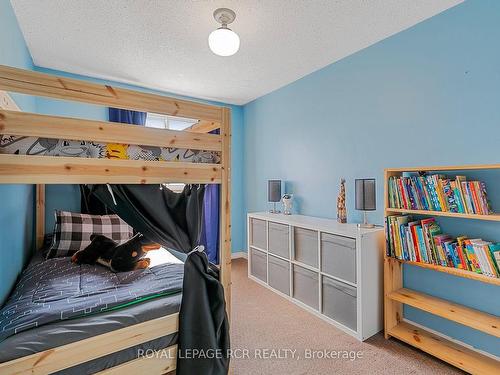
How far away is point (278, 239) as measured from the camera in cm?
298

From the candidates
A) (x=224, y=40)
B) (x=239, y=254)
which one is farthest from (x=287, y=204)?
(x=224, y=40)

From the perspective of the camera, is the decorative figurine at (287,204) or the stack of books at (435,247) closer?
the stack of books at (435,247)

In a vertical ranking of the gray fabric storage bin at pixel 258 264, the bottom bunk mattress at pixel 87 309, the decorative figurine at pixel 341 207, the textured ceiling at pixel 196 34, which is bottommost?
the gray fabric storage bin at pixel 258 264

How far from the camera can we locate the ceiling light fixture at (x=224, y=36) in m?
1.91

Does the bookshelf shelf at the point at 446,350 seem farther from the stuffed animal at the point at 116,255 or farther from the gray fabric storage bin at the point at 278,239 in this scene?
the stuffed animal at the point at 116,255

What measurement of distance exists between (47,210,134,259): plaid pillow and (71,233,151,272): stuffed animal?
0.31m

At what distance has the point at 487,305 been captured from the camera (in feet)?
5.90

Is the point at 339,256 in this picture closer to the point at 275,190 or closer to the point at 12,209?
the point at 275,190

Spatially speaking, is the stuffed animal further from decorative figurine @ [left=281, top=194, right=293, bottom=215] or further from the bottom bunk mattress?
decorative figurine @ [left=281, top=194, right=293, bottom=215]

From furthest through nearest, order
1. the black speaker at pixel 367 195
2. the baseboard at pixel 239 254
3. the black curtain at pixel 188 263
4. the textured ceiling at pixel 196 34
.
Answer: the baseboard at pixel 239 254
the black speaker at pixel 367 195
the textured ceiling at pixel 196 34
the black curtain at pixel 188 263

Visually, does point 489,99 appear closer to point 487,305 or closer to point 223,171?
point 487,305

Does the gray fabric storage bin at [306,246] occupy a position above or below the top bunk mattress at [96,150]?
below

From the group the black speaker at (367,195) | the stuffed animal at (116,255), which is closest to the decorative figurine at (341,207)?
the black speaker at (367,195)

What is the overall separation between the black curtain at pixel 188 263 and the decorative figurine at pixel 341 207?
1.51 meters
